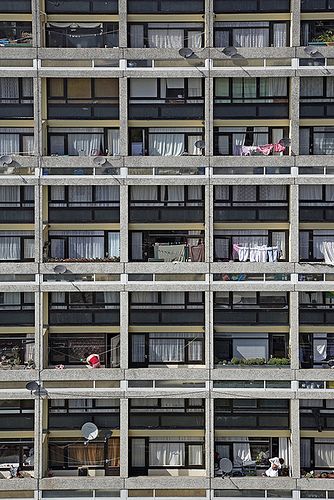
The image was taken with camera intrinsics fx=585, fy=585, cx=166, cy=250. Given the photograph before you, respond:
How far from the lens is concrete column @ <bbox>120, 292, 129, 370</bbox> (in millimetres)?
20922

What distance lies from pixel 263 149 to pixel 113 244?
6516 mm

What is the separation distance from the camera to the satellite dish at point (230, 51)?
67.9ft

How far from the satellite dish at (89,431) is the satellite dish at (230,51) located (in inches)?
557

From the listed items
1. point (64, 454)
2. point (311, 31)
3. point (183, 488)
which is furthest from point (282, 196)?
point (64, 454)

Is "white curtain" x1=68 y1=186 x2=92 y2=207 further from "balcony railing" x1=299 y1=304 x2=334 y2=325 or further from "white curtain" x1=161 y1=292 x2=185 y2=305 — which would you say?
"balcony railing" x1=299 y1=304 x2=334 y2=325

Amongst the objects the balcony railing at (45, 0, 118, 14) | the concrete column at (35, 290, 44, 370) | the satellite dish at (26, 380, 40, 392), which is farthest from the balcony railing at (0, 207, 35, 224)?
the balcony railing at (45, 0, 118, 14)

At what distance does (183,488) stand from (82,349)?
612 cm

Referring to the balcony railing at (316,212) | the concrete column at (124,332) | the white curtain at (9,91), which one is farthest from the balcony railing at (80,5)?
the concrete column at (124,332)

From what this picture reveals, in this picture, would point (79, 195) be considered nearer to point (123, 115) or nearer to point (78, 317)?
point (123, 115)

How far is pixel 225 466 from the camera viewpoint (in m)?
20.9

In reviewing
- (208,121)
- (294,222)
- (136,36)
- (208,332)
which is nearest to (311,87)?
(208,121)

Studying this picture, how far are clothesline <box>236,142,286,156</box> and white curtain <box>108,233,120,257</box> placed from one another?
5516 millimetres

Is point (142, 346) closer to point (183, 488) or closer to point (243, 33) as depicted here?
point (183, 488)

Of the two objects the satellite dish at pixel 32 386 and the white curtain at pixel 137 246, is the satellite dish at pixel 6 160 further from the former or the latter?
the satellite dish at pixel 32 386
